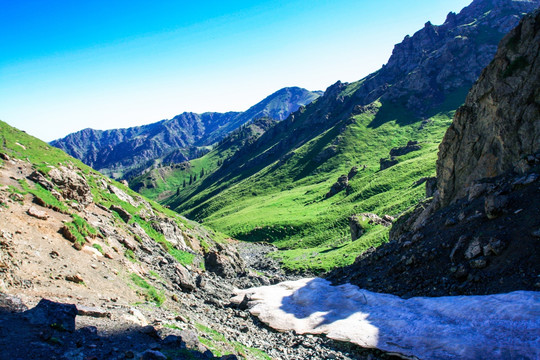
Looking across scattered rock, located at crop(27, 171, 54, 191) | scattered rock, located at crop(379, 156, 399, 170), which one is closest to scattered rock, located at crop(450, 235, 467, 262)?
scattered rock, located at crop(27, 171, 54, 191)

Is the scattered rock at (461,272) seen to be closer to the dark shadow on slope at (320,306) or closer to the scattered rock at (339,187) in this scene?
the dark shadow on slope at (320,306)

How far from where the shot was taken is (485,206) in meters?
24.0

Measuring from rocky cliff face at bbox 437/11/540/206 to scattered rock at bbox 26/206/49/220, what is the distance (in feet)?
137

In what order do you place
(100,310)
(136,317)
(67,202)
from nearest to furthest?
(100,310) < (136,317) < (67,202)

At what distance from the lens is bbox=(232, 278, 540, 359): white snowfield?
14.0 meters

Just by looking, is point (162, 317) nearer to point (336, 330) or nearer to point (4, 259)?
point (4, 259)

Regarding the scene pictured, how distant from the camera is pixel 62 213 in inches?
1112

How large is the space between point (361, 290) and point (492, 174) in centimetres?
2139

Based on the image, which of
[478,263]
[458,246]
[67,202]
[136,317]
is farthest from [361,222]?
[136,317]

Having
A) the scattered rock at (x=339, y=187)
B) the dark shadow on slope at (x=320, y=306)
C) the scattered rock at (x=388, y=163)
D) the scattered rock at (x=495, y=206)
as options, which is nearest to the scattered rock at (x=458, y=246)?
the scattered rock at (x=495, y=206)

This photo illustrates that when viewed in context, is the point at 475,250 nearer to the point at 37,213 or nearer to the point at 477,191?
the point at 477,191

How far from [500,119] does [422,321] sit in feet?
95.1

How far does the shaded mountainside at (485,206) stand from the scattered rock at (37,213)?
27662mm

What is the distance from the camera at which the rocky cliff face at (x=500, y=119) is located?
3269cm
